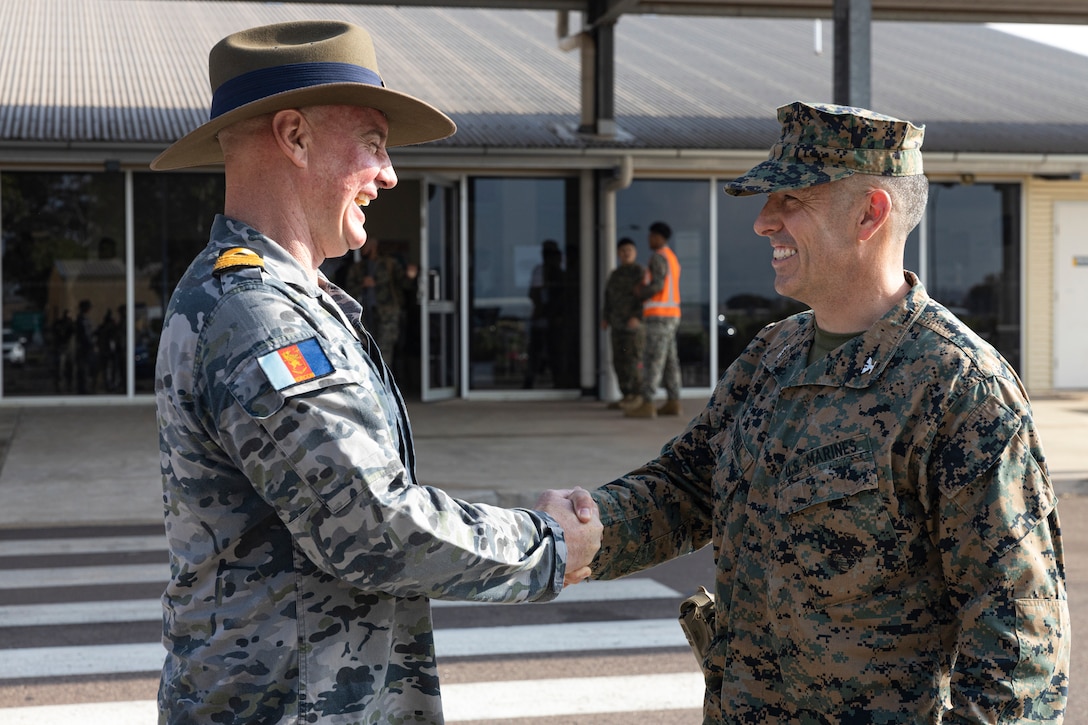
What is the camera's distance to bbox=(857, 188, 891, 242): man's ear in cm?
247

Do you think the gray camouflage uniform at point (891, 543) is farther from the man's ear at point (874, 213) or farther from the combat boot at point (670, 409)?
the combat boot at point (670, 409)

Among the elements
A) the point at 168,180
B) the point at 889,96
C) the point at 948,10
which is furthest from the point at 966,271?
the point at 168,180

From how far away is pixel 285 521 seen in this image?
6.94 feet

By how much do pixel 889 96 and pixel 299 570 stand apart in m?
18.4

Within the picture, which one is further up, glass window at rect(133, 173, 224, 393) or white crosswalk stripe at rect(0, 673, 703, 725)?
glass window at rect(133, 173, 224, 393)

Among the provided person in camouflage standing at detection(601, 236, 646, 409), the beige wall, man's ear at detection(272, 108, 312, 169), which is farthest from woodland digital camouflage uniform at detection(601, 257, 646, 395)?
man's ear at detection(272, 108, 312, 169)

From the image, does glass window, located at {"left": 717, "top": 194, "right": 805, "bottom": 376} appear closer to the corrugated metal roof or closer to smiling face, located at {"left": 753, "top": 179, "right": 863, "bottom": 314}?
the corrugated metal roof

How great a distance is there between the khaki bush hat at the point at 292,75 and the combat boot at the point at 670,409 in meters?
12.5

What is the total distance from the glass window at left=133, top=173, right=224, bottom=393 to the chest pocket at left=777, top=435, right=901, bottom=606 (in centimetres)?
1415

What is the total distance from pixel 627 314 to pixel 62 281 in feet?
23.3

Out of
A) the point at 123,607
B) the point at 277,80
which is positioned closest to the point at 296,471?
the point at 277,80

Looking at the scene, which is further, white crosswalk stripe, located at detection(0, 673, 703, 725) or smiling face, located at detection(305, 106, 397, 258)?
white crosswalk stripe, located at detection(0, 673, 703, 725)

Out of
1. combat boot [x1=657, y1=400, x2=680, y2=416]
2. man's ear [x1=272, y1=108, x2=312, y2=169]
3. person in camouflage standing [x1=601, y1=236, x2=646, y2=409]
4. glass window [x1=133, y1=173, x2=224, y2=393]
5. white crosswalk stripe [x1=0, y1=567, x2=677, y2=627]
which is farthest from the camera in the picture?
glass window [x1=133, y1=173, x2=224, y2=393]

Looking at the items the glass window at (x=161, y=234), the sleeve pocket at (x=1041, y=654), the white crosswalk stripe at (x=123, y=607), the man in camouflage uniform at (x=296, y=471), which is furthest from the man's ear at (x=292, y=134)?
the glass window at (x=161, y=234)
